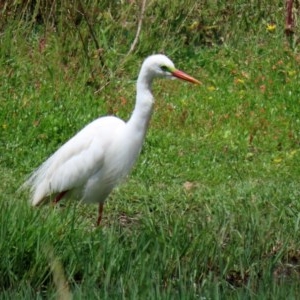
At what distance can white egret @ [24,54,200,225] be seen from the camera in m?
6.81

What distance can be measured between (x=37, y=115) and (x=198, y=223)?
2.68 metres

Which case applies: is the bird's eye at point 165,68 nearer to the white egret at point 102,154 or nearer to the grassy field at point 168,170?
the white egret at point 102,154

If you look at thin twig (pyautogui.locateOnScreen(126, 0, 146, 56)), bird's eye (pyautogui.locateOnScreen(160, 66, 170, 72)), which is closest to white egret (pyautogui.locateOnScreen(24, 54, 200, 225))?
bird's eye (pyautogui.locateOnScreen(160, 66, 170, 72))

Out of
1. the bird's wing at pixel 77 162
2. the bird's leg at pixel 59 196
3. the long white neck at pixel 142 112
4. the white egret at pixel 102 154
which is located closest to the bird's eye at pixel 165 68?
the white egret at pixel 102 154

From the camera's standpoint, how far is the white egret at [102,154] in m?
6.81

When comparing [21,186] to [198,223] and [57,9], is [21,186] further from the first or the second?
[57,9]

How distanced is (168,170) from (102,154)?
1249 mm

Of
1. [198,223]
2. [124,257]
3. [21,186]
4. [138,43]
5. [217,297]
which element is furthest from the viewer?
[138,43]

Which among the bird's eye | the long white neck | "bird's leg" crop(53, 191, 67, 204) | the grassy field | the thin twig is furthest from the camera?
the thin twig

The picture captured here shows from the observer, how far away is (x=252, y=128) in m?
8.86

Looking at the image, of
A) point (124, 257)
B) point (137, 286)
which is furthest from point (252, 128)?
point (137, 286)

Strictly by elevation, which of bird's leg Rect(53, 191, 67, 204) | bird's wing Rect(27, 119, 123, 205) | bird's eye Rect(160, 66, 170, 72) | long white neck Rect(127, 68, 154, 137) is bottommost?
bird's leg Rect(53, 191, 67, 204)

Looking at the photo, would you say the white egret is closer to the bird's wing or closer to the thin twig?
the bird's wing

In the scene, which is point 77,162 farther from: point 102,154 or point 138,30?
point 138,30
